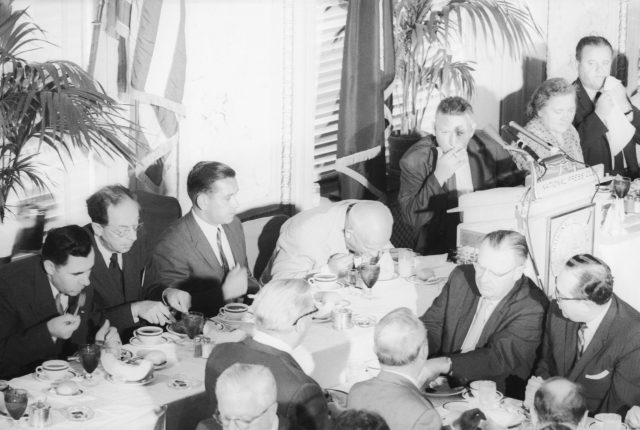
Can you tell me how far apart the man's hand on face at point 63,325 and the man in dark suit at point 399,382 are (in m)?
1.37

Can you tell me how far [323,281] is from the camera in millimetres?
4980

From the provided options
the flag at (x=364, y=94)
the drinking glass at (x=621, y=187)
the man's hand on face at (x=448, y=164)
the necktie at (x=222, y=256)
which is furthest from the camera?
the flag at (x=364, y=94)

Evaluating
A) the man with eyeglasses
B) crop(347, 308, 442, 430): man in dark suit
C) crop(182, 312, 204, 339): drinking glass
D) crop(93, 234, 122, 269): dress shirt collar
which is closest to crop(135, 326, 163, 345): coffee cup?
crop(182, 312, 204, 339): drinking glass

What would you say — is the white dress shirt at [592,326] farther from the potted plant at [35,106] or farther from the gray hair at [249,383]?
the potted plant at [35,106]

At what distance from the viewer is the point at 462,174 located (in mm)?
5914

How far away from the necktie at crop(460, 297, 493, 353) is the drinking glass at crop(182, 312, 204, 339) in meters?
1.08

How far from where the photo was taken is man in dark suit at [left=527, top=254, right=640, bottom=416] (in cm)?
379

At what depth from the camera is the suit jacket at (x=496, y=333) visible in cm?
412

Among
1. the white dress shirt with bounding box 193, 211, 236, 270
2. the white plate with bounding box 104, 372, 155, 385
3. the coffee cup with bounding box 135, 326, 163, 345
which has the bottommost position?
the white plate with bounding box 104, 372, 155, 385

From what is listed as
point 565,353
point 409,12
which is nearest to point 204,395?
point 565,353

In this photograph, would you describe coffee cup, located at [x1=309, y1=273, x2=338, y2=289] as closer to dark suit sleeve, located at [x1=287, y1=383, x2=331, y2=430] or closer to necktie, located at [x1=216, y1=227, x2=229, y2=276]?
necktie, located at [x1=216, y1=227, x2=229, y2=276]

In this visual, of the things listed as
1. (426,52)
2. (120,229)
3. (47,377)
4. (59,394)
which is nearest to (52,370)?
(47,377)

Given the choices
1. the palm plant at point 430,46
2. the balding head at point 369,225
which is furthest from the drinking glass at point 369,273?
the palm plant at point 430,46

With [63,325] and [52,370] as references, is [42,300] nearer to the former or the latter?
[63,325]
